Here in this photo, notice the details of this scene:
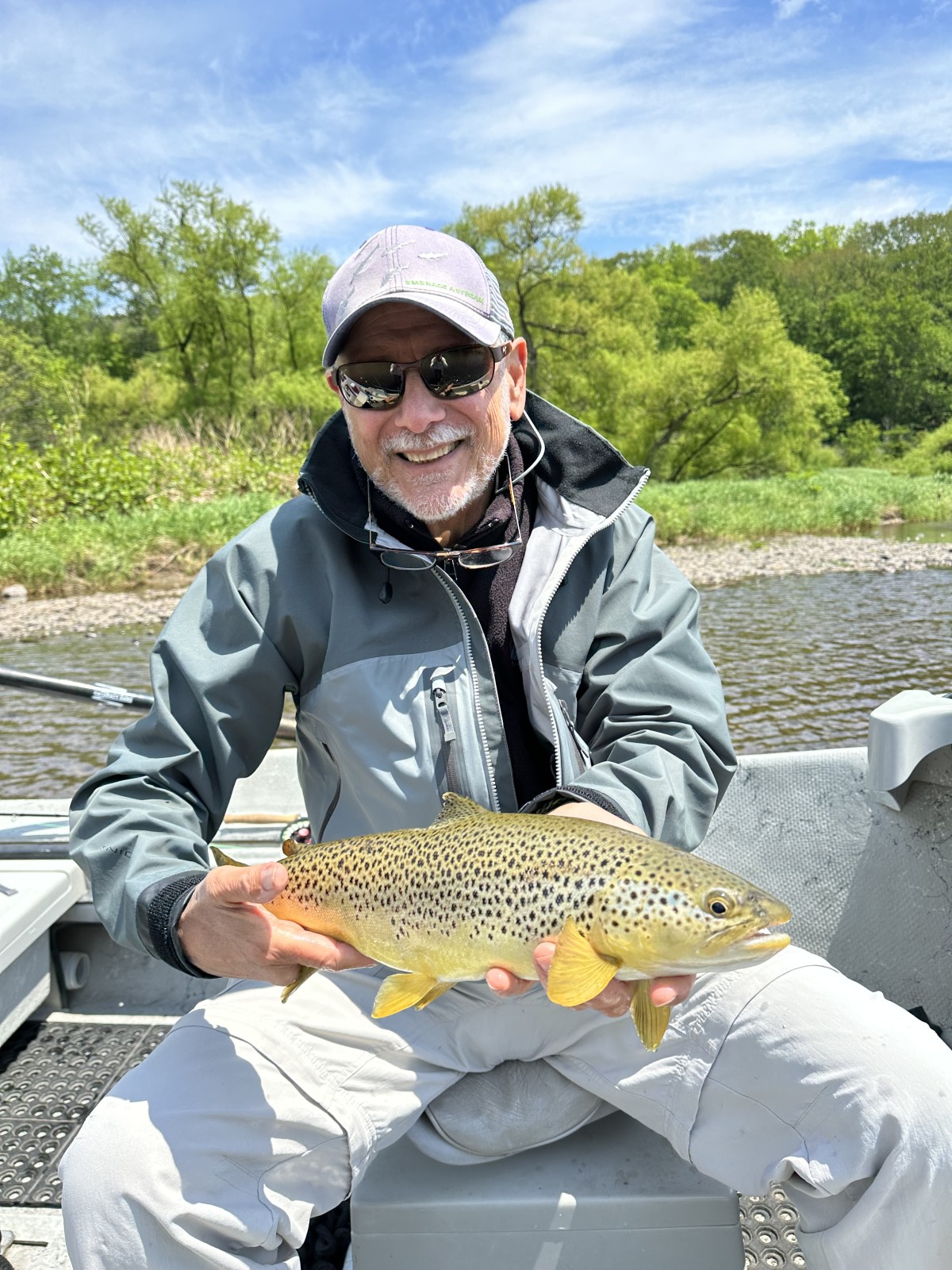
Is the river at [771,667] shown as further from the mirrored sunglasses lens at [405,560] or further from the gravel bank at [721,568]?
the mirrored sunglasses lens at [405,560]

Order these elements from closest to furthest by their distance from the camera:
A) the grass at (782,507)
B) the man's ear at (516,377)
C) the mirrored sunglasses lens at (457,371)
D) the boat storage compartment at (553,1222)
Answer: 1. the boat storage compartment at (553,1222)
2. the mirrored sunglasses lens at (457,371)
3. the man's ear at (516,377)
4. the grass at (782,507)

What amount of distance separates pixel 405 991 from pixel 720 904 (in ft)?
2.08

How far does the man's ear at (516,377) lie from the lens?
267 cm

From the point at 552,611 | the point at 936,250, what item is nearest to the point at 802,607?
the point at 552,611

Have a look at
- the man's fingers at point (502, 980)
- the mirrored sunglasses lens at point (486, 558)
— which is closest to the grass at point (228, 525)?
the mirrored sunglasses lens at point (486, 558)

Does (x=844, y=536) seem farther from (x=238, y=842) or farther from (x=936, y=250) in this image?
(x=936, y=250)

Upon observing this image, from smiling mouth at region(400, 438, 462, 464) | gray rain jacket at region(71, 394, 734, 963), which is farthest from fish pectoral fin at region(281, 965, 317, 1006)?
smiling mouth at region(400, 438, 462, 464)

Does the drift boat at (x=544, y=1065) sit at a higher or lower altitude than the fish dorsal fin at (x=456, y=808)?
lower

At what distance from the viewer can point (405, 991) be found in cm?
188

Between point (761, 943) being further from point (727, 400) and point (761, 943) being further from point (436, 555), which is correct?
point (727, 400)

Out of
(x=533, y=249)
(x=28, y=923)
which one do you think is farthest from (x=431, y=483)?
(x=533, y=249)

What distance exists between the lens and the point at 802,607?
16.6 m

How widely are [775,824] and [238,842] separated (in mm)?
1962

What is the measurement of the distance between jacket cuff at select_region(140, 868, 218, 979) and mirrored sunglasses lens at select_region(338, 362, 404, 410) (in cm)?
120
